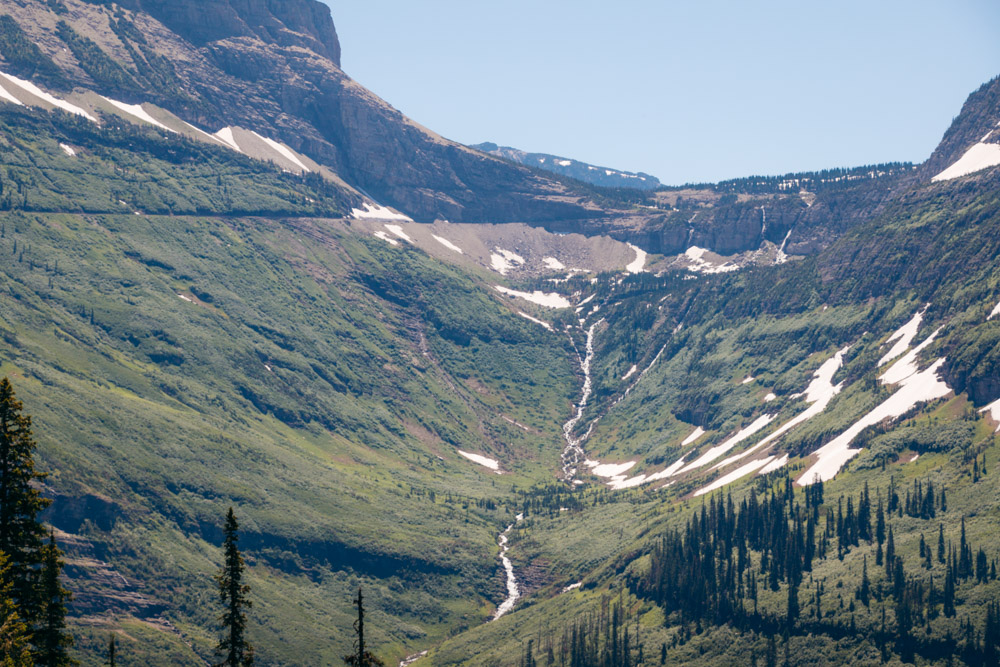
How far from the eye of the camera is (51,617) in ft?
176

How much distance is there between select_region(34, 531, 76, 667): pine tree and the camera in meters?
52.9

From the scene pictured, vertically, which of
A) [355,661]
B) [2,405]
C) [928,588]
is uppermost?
[928,588]

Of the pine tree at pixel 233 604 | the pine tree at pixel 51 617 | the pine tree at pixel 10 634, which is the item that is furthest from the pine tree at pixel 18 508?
the pine tree at pixel 233 604

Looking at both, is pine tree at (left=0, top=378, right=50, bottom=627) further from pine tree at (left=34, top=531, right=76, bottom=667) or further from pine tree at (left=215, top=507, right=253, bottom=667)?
pine tree at (left=215, top=507, right=253, bottom=667)

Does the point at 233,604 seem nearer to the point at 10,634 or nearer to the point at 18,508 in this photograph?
the point at 10,634

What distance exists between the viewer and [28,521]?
181ft

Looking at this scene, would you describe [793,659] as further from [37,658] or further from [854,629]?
[37,658]

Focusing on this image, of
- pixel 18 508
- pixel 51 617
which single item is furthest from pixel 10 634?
pixel 18 508

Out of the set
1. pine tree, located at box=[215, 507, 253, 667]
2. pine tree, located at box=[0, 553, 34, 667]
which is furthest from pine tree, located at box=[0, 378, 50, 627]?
pine tree, located at box=[215, 507, 253, 667]

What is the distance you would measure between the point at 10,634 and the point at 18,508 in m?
7.91

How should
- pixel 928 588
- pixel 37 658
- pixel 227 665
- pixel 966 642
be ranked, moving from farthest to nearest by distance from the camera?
pixel 928 588
pixel 966 642
pixel 227 665
pixel 37 658

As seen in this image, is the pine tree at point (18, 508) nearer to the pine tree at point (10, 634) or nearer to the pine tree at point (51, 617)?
the pine tree at point (51, 617)

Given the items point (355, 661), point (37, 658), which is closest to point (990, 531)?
point (355, 661)

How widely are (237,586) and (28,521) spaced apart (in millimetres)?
11736
